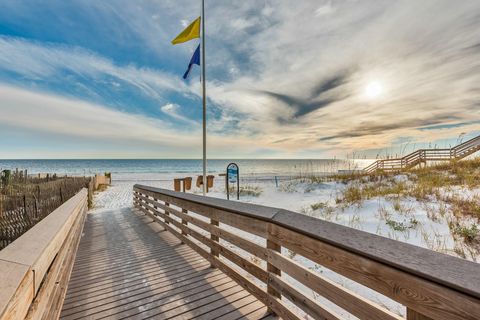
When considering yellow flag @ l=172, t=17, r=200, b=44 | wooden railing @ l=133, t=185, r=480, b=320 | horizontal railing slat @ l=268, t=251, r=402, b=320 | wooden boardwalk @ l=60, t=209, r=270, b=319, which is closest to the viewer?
wooden railing @ l=133, t=185, r=480, b=320

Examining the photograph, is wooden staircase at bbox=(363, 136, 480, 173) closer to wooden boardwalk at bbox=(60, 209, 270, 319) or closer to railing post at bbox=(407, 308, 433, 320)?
wooden boardwalk at bbox=(60, 209, 270, 319)

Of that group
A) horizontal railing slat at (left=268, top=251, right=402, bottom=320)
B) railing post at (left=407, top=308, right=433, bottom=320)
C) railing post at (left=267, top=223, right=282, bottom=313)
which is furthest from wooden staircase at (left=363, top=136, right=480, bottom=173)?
railing post at (left=407, top=308, right=433, bottom=320)

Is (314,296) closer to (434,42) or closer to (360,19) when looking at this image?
(360,19)

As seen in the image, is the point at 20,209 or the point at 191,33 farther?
the point at 191,33

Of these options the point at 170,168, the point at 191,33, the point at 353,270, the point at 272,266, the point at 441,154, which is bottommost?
the point at 272,266

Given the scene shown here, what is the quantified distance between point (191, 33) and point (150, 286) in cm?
893

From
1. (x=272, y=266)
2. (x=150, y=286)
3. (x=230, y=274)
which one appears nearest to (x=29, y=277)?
(x=272, y=266)

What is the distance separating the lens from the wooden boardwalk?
2.38 m

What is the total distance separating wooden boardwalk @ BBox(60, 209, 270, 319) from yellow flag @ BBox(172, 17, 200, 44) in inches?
304

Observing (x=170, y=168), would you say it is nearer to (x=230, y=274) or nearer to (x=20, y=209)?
(x=20, y=209)

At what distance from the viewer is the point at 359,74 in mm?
8820

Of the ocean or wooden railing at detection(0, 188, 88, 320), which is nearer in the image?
wooden railing at detection(0, 188, 88, 320)

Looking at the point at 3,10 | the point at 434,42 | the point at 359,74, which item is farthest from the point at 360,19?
the point at 3,10

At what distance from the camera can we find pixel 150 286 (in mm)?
2893
